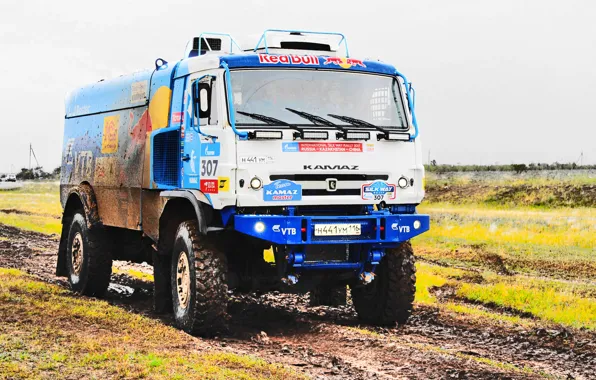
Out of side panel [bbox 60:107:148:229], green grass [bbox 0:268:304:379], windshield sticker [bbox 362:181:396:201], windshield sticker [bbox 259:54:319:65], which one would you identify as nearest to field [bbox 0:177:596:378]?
green grass [bbox 0:268:304:379]

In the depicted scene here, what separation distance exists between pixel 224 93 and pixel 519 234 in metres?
18.6

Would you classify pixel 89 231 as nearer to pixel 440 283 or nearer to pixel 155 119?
pixel 155 119

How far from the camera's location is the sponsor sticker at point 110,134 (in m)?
13.5

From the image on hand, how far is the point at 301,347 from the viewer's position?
994 centimetres

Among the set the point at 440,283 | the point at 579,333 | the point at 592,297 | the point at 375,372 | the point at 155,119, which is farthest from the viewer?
the point at 440,283

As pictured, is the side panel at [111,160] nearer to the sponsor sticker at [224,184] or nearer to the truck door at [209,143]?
the truck door at [209,143]

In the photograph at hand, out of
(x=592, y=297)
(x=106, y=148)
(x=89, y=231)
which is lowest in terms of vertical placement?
(x=592, y=297)

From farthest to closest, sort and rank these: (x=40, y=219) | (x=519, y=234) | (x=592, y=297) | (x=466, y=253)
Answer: (x=40, y=219)
(x=519, y=234)
(x=466, y=253)
(x=592, y=297)

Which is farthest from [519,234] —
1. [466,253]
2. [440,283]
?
[440,283]

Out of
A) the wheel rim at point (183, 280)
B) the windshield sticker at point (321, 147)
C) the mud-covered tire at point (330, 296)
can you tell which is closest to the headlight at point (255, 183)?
the windshield sticker at point (321, 147)

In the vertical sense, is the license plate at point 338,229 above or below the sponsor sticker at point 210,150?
below

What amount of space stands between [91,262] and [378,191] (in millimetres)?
5317

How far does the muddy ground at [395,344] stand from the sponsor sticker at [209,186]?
5.47 ft

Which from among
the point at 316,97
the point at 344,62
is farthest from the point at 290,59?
the point at 344,62
